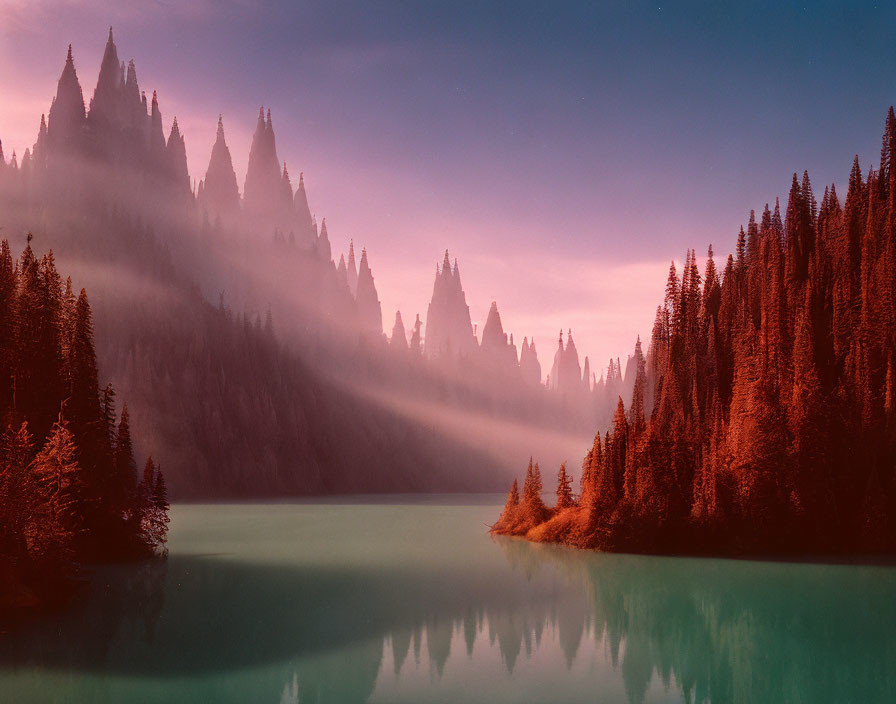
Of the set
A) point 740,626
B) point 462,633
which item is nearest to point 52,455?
point 462,633

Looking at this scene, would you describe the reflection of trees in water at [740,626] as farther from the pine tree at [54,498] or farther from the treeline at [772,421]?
the pine tree at [54,498]

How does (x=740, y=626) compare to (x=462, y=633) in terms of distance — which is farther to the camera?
(x=740, y=626)

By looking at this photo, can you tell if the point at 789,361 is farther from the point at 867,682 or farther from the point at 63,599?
the point at 63,599

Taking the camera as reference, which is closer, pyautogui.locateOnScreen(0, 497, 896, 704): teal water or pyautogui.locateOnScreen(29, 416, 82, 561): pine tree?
pyautogui.locateOnScreen(0, 497, 896, 704): teal water

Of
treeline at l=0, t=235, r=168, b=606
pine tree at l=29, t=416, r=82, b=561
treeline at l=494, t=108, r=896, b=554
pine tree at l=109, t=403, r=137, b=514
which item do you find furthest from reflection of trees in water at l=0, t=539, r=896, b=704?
treeline at l=494, t=108, r=896, b=554

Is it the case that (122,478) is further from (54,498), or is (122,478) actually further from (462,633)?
(462,633)

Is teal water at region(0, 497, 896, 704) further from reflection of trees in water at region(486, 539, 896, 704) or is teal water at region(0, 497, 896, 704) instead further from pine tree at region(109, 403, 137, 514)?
pine tree at region(109, 403, 137, 514)

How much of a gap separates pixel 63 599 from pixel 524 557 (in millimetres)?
31120

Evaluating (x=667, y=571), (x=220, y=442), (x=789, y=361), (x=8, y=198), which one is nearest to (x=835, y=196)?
(x=789, y=361)

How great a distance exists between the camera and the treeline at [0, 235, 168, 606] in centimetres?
3152

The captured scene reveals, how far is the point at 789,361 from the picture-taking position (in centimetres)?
7094

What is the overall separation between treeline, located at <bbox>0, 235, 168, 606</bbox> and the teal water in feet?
8.66

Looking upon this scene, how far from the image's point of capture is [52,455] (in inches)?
1427

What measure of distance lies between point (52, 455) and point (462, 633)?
2080 centimetres
